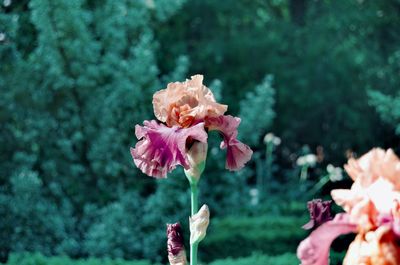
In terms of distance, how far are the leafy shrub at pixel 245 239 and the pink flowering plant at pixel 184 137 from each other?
3930 mm

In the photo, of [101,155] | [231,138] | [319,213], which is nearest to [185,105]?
[231,138]

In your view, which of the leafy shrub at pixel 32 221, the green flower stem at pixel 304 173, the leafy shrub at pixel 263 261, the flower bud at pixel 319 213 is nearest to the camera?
the flower bud at pixel 319 213

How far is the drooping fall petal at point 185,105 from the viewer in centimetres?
249

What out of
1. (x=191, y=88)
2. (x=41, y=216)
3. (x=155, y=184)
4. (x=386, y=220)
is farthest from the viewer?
(x=155, y=184)

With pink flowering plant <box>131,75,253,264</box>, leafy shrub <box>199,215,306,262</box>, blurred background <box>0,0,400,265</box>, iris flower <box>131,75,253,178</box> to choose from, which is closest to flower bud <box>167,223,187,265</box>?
pink flowering plant <box>131,75,253,264</box>

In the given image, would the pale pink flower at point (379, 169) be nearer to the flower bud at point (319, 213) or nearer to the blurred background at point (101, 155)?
the flower bud at point (319, 213)

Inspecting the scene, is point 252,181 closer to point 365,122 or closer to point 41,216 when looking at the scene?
point 365,122

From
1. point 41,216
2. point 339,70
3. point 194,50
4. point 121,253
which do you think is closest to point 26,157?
point 41,216

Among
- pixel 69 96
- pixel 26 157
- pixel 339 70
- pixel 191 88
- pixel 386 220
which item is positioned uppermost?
pixel 339 70

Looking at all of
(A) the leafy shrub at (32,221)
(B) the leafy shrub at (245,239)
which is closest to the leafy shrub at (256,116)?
(B) the leafy shrub at (245,239)

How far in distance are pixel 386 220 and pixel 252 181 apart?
24.2 ft

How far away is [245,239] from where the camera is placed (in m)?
6.48

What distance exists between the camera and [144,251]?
6.00m

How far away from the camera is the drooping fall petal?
8.16 feet
